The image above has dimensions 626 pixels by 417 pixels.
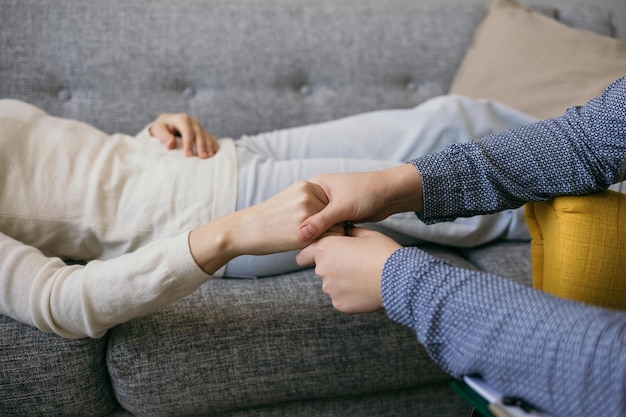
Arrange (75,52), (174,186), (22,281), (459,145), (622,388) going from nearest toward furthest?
(622,388)
(22,281)
(459,145)
(174,186)
(75,52)

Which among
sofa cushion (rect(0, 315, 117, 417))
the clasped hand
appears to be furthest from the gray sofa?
the clasped hand

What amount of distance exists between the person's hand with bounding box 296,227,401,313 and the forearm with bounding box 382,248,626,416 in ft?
0.11

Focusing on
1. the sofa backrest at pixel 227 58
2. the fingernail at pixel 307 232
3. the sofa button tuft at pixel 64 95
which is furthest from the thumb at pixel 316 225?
the sofa button tuft at pixel 64 95

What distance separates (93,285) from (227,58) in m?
0.91

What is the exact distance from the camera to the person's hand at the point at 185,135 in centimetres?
125

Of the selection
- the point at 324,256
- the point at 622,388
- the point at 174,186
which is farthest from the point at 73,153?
the point at 622,388

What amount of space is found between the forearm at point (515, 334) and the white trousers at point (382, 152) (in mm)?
442

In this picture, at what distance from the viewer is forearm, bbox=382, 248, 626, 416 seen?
2.12ft

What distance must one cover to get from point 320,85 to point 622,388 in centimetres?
126

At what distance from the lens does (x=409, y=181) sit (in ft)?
3.24

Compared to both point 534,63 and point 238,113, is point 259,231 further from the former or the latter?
point 534,63

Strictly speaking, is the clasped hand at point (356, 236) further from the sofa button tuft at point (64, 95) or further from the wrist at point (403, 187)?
the sofa button tuft at point (64, 95)

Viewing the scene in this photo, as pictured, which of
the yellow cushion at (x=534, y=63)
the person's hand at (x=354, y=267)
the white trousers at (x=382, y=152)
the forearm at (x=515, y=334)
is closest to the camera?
the forearm at (x=515, y=334)

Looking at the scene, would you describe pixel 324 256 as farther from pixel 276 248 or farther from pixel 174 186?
pixel 174 186
